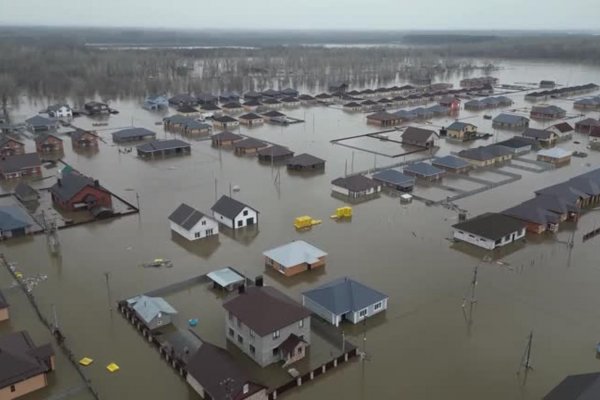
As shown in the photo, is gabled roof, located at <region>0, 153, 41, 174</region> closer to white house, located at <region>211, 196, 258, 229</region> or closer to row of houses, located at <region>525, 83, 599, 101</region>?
white house, located at <region>211, 196, 258, 229</region>

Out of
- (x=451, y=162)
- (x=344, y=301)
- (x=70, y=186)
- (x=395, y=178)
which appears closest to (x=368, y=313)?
(x=344, y=301)

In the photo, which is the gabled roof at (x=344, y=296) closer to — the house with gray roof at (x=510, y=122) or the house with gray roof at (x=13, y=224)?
the house with gray roof at (x=13, y=224)

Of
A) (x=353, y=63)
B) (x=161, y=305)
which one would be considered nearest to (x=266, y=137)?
(x=161, y=305)

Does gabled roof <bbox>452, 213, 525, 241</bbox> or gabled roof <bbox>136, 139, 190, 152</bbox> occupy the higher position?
gabled roof <bbox>136, 139, 190, 152</bbox>

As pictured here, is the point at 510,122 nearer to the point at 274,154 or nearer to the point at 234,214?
the point at 274,154

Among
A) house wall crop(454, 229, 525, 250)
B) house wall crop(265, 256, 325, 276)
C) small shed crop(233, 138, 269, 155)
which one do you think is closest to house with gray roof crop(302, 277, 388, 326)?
house wall crop(265, 256, 325, 276)

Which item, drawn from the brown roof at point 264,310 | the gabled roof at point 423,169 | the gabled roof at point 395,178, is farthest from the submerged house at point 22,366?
the gabled roof at point 423,169
